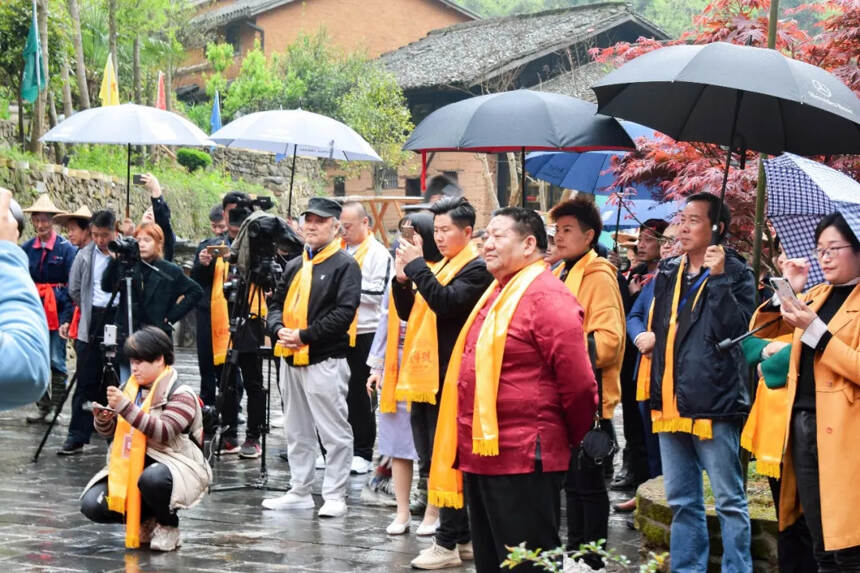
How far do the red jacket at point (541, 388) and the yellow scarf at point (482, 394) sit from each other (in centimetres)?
4

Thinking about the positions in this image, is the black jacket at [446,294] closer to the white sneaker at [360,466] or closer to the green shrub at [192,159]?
the white sneaker at [360,466]

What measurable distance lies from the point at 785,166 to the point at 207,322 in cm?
599

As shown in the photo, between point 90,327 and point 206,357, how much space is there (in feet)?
3.25

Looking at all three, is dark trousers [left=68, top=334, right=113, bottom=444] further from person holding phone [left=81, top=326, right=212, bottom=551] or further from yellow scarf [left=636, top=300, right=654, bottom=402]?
yellow scarf [left=636, top=300, right=654, bottom=402]

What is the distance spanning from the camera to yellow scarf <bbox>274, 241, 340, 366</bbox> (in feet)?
25.7

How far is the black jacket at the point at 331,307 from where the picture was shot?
772 cm

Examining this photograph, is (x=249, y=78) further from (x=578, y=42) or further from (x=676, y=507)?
(x=676, y=507)

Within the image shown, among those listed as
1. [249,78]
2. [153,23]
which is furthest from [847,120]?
[249,78]

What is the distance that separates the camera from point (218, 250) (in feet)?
32.5

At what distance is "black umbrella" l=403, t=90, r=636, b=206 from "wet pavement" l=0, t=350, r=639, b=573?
243 cm

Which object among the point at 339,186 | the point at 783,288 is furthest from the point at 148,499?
the point at 339,186

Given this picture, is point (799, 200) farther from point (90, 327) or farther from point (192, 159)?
point (192, 159)

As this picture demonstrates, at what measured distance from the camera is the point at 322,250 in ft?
26.2

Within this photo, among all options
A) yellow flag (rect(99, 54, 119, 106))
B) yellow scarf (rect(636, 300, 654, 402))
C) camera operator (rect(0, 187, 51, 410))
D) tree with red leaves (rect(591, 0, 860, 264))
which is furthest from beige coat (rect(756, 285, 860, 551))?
yellow flag (rect(99, 54, 119, 106))
